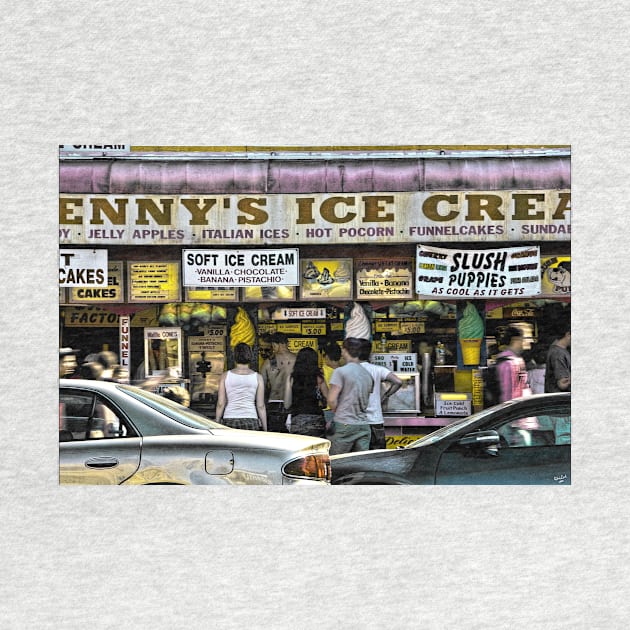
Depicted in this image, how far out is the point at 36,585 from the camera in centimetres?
780

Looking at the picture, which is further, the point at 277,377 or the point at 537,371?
the point at 277,377

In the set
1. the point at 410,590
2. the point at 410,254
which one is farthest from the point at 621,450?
the point at 410,254

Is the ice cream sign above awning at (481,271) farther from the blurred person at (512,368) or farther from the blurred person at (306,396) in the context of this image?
the blurred person at (306,396)

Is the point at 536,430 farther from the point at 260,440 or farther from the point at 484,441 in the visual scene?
the point at 260,440

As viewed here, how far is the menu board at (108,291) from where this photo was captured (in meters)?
9.47

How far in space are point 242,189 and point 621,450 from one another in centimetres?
405

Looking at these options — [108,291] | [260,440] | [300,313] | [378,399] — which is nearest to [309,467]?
[260,440]

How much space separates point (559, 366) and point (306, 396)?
247 cm

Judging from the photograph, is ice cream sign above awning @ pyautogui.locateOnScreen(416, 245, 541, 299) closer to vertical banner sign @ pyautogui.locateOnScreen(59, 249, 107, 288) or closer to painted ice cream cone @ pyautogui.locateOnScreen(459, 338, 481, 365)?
painted ice cream cone @ pyautogui.locateOnScreen(459, 338, 481, 365)

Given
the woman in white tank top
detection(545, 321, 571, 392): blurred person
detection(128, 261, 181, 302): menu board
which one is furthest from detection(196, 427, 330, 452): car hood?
detection(545, 321, 571, 392): blurred person

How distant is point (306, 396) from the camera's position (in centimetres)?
980

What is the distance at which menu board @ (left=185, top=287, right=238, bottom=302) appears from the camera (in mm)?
9656

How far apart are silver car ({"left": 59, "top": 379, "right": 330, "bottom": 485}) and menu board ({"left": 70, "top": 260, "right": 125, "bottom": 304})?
1357mm

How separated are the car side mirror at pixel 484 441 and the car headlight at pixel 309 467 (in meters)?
1.18
